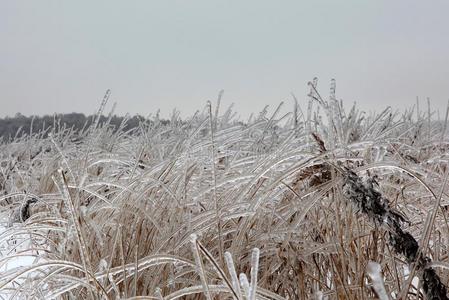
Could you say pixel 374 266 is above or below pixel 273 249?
above

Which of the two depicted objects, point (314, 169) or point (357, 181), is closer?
point (357, 181)

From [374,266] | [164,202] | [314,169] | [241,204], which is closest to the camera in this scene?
[374,266]

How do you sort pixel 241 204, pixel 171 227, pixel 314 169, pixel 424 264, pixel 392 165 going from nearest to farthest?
pixel 424 264 < pixel 392 165 < pixel 314 169 < pixel 241 204 < pixel 171 227

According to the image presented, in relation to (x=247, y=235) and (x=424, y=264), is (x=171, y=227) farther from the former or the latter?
(x=424, y=264)

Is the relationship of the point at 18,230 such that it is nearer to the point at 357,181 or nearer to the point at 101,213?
the point at 101,213

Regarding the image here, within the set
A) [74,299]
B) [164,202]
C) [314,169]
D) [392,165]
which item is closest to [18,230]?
[74,299]

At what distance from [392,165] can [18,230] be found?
101 cm

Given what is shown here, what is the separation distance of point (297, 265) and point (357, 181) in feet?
1.73

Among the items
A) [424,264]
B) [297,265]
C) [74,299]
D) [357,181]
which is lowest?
[74,299]

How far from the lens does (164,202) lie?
65.0 inches

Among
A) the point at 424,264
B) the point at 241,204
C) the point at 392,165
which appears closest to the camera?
the point at 424,264

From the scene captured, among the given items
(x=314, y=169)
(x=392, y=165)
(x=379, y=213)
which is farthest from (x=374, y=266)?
(x=314, y=169)

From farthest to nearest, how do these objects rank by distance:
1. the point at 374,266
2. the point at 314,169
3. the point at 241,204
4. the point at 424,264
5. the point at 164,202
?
the point at 164,202
the point at 241,204
the point at 314,169
the point at 424,264
the point at 374,266

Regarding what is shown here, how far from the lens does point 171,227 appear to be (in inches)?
57.9
